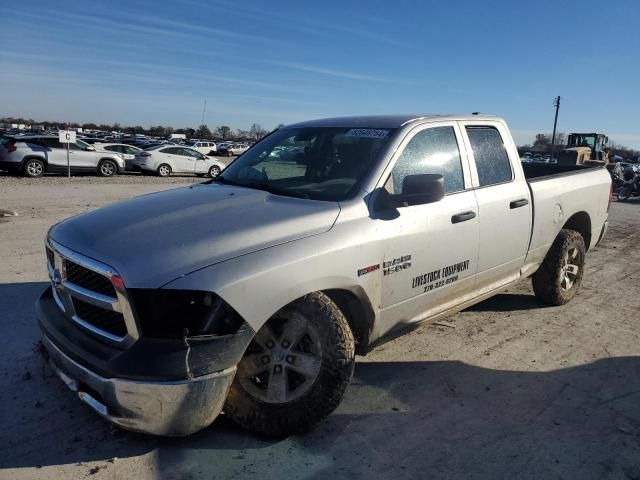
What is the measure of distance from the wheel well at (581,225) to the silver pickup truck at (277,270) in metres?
1.54

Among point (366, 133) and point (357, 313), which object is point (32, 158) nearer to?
point (366, 133)

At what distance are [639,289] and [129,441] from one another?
619 cm

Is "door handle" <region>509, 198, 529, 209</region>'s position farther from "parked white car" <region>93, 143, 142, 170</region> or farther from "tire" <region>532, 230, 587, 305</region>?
"parked white car" <region>93, 143, 142, 170</region>

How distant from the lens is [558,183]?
17.4ft

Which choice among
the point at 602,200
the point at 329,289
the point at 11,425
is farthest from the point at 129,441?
the point at 602,200

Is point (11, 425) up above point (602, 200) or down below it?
below

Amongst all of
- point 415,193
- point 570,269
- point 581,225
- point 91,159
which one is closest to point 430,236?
point 415,193

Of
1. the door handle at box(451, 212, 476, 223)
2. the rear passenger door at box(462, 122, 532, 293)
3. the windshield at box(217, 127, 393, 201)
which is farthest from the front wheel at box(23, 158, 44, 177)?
the door handle at box(451, 212, 476, 223)

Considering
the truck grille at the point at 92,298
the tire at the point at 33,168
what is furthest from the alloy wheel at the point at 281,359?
the tire at the point at 33,168

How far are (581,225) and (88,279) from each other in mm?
5243

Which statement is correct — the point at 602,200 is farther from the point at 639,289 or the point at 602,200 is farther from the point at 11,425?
the point at 11,425

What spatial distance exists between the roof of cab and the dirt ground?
1865 millimetres

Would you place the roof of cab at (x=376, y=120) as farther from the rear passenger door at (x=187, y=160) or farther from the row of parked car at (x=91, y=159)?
the rear passenger door at (x=187, y=160)

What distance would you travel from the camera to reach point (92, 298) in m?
2.76
